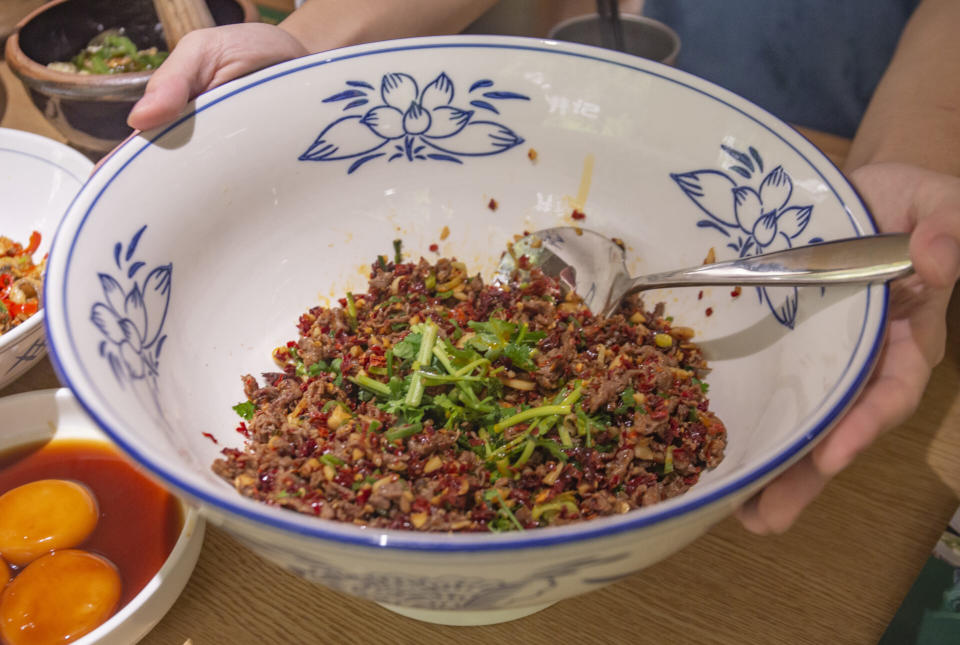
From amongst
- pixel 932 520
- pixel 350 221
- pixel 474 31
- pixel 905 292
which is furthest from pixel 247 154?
pixel 474 31

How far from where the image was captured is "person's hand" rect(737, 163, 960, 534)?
2.83 feet

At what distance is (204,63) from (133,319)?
0.58 meters

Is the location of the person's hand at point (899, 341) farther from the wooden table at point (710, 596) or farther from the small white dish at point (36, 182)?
the small white dish at point (36, 182)

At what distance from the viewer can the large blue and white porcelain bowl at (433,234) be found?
0.73 m

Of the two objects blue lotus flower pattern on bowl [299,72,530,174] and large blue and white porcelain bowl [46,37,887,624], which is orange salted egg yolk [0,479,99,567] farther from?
blue lotus flower pattern on bowl [299,72,530,174]

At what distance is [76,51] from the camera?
1.99 metres

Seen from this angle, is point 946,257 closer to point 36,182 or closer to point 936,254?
point 936,254

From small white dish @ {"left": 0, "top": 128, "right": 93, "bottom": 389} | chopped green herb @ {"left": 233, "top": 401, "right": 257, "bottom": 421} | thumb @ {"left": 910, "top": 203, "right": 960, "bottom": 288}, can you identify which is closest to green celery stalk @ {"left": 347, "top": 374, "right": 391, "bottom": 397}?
chopped green herb @ {"left": 233, "top": 401, "right": 257, "bottom": 421}

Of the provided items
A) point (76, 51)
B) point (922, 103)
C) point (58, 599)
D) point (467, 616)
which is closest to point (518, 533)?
point (467, 616)

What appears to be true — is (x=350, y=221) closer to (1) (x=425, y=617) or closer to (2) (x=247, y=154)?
(2) (x=247, y=154)

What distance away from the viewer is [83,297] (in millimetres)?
936

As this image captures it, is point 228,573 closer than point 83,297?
No

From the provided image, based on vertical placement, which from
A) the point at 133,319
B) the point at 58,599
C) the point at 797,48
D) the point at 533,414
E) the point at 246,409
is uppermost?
the point at 797,48

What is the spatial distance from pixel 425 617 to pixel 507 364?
448mm
